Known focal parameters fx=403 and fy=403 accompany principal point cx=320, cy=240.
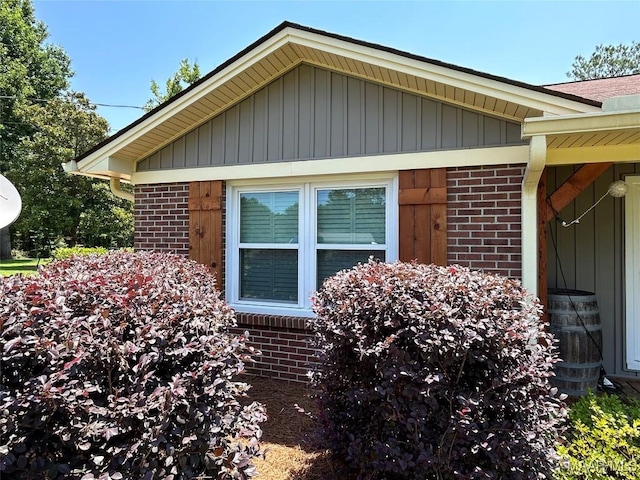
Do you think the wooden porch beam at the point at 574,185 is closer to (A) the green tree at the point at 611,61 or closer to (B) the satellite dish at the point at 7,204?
(B) the satellite dish at the point at 7,204

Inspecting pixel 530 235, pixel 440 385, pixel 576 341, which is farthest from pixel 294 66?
pixel 576 341

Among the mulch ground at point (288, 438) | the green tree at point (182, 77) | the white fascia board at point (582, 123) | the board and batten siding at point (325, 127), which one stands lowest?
the mulch ground at point (288, 438)

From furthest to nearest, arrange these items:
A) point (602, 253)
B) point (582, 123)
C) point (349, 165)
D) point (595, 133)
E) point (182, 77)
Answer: point (182, 77), point (602, 253), point (349, 165), point (595, 133), point (582, 123)

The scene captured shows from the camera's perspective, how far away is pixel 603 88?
535cm

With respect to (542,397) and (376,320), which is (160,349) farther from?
(542,397)

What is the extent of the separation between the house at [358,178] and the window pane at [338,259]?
0.02m

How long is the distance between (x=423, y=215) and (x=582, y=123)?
1564mm

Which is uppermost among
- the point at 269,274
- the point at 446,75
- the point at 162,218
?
the point at 446,75

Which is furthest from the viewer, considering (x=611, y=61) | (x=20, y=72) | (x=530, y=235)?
(x=611, y=61)

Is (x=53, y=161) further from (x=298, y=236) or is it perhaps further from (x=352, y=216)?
(x=352, y=216)

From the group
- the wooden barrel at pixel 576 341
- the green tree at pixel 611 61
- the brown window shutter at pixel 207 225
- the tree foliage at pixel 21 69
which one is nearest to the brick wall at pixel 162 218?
the brown window shutter at pixel 207 225

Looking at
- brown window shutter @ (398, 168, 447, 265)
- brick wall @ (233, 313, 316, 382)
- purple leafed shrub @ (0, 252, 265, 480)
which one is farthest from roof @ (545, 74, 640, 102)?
purple leafed shrub @ (0, 252, 265, 480)

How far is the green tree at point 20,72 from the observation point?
66.3 feet

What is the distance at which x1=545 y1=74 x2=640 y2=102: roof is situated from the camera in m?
4.67
